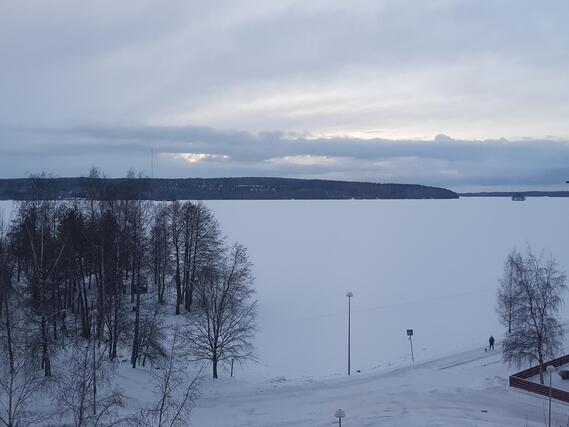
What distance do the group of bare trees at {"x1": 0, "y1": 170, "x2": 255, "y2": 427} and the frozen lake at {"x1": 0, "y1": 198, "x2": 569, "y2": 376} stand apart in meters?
2.91

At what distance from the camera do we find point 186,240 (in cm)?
3859

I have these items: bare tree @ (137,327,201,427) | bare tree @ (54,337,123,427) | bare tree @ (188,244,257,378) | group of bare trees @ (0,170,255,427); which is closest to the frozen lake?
bare tree @ (188,244,257,378)

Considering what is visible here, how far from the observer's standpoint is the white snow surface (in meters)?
21.0

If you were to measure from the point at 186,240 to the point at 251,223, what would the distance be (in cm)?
5405

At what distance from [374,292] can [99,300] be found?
2137 cm

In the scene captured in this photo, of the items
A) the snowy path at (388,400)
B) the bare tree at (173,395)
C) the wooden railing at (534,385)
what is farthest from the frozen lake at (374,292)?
the wooden railing at (534,385)

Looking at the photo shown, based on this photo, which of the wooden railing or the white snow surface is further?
the wooden railing

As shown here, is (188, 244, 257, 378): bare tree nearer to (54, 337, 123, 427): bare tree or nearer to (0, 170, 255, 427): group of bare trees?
(0, 170, 255, 427): group of bare trees

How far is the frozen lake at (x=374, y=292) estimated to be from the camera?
29.8m

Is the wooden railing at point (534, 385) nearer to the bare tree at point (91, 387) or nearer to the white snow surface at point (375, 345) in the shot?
the white snow surface at point (375, 345)

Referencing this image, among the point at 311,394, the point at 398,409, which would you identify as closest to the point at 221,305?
the point at 311,394

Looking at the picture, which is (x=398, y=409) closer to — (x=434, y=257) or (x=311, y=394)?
(x=311, y=394)

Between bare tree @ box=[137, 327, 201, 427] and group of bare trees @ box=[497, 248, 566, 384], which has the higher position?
group of bare trees @ box=[497, 248, 566, 384]

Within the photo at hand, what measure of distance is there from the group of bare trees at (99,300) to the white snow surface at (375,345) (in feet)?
6.11
